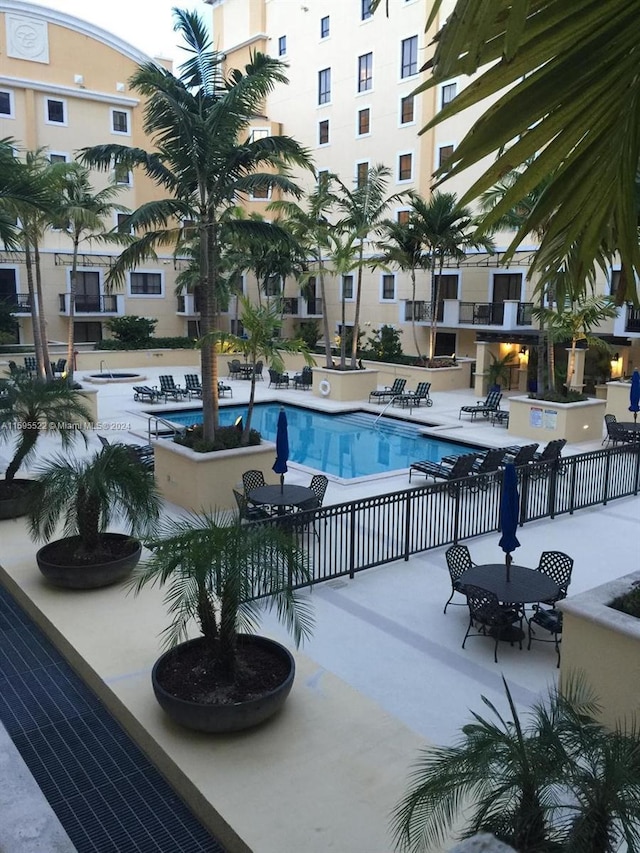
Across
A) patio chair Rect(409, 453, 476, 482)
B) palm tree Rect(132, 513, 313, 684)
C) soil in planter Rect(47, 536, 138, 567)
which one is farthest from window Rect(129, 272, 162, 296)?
palm tree Rect(132, 513, 313, 684)

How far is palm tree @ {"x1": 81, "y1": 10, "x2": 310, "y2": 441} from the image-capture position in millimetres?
12812

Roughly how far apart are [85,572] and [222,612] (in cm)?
342

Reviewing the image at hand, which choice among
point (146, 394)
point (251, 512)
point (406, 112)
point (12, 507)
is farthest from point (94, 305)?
point (251, 512)

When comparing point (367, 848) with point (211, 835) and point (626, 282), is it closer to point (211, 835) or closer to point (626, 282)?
point (211, 835)

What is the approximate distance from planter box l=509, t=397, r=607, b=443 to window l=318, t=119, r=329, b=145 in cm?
2745

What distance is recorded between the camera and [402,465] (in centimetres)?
1919

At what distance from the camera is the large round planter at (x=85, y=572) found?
8.98 metres

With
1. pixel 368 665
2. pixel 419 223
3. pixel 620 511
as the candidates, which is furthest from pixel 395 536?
pixel 419 223

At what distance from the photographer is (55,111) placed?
40.6 metres

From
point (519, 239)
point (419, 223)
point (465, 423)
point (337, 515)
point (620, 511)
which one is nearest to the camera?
point (519, 239)

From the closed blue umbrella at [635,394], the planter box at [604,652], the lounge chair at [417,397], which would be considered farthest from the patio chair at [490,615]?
the lounge chair at [417,397]

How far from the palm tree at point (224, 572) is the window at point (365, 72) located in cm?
3852

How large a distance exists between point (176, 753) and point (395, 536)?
578cm

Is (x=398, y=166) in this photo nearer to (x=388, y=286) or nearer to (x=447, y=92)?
(x=447, y=92)
